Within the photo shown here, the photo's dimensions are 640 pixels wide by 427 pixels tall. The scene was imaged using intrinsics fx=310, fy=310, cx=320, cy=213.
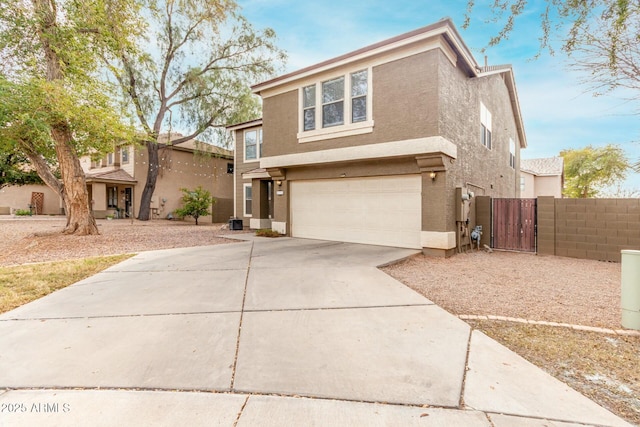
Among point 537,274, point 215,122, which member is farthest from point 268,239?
point 215,122

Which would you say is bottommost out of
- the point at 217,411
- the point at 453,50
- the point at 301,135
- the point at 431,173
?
the point at 217,411

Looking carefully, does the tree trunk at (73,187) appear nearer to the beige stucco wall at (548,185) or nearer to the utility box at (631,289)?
the utility box at (631,289)

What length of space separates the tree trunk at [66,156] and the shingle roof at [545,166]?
2962 cm

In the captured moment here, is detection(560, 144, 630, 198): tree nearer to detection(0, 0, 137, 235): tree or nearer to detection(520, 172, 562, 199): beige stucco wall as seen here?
detection(520, 172, 562, 199): beige stucco wall

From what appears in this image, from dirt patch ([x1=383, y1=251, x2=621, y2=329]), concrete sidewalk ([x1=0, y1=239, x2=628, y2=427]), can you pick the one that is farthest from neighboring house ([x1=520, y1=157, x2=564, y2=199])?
concrete sidewalk ([x1=0, y1=239, x2=628, y2=427])

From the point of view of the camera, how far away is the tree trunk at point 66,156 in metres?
9.83

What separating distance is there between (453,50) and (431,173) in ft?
11.7

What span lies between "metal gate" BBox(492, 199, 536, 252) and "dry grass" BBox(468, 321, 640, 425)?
6719mm

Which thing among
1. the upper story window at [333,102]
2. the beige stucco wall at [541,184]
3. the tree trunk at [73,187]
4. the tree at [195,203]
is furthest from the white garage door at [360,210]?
the beige stucco wall at [541,184]

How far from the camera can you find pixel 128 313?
3.93m

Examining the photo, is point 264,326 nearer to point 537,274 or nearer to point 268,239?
point 537,274

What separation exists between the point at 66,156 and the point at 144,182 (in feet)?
39.6

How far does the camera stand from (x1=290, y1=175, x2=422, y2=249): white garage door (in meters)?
8.98

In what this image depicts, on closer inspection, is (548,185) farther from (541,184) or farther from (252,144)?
(252,144)
